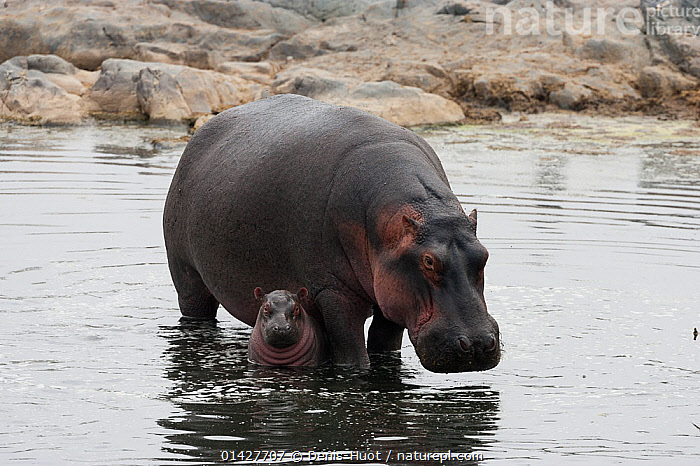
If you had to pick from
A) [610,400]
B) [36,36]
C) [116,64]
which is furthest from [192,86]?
[610,400]

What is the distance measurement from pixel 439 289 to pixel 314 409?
843 millimetres

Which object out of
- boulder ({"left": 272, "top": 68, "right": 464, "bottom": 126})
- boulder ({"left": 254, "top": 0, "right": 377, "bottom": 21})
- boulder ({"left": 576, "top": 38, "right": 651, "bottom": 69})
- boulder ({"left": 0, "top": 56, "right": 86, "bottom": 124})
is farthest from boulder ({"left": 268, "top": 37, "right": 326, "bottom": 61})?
boulder ({"left": 576, "top": 38, "right": 651, "bottom": 69})

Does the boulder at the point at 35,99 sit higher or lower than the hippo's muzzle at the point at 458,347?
lower

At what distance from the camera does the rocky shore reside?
2072 centimetres

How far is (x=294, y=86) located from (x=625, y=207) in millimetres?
9834

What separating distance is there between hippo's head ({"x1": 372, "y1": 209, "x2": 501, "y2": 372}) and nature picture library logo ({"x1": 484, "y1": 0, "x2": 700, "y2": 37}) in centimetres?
2043

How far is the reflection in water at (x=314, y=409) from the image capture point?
4.98 metres

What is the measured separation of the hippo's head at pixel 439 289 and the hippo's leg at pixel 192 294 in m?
1.99

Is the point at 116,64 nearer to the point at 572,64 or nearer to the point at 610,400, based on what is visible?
the point at 572,64

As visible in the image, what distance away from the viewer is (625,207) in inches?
482

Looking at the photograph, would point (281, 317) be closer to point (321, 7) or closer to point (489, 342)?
point (489, 342)

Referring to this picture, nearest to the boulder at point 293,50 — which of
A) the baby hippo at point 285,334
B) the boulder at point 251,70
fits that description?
the boulder at point 251,70

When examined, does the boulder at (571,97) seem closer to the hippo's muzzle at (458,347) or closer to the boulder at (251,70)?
the boulder at (251,70)

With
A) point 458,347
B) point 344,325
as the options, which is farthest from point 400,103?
point 458,347
